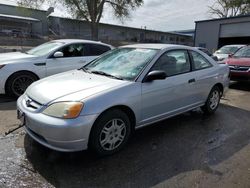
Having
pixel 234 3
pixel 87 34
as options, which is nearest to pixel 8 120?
pixel 87 34

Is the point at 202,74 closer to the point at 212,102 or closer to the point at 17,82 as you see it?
the point at 212,102

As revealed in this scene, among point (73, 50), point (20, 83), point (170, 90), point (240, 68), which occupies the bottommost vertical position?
point (20, 83)

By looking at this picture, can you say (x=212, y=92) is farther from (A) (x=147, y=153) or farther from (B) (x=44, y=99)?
(B) (x=44, y=99)

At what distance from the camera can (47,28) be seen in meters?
40.7

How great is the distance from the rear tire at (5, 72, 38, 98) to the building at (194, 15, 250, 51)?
75.3ft

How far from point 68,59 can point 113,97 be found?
A: 150 inches

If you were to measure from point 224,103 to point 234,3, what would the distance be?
41.6 m

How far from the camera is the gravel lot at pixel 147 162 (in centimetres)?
276

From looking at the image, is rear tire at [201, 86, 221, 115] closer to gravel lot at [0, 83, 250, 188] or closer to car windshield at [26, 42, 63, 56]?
gravel lot at [0, 83, 250, 188]

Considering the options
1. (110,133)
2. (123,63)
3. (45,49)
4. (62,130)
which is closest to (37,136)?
(62,130)

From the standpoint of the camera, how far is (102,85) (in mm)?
3279

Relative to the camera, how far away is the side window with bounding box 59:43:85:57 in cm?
655

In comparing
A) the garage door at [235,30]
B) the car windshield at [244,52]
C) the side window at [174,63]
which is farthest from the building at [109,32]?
the side window at [174,63]

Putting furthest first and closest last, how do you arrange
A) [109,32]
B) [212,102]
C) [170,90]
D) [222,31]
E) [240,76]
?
[109,32], [222,31], [240,76], [212,102], [170,90]
